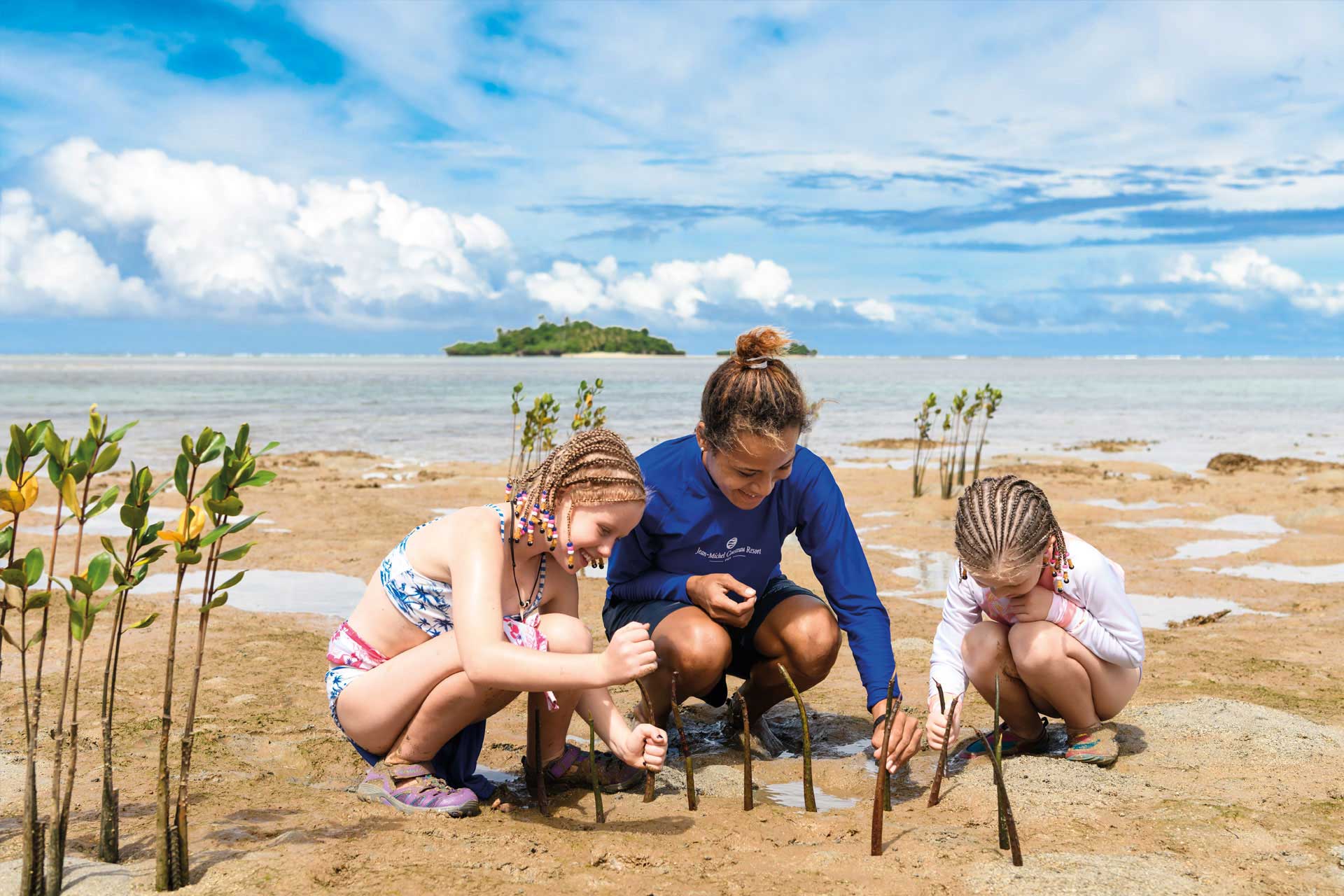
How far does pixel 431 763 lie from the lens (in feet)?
10.6

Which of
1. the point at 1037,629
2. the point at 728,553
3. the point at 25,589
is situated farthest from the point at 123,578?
the point at 1037,629

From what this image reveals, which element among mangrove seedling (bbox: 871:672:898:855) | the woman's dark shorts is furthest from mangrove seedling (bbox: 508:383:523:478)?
mangrove seedling (bbox: 871:672:898:855)

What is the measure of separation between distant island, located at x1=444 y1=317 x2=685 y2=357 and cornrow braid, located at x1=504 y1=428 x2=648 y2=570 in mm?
98798

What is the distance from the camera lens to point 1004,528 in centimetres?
312

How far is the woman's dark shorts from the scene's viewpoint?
3900 mm

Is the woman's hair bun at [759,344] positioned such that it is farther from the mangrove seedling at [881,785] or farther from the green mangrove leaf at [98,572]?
the green mangrove leaf at [98,572]

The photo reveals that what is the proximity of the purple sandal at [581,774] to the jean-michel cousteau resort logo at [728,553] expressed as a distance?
2.69ft

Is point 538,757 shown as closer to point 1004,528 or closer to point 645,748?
point 645,748

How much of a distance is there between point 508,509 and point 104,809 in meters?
1.26

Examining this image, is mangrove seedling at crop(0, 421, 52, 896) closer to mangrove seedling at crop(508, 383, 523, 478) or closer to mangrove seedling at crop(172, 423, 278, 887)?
→ mangrove seedling at crop(172, 423, 278, 887)

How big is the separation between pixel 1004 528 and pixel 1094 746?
1.00m

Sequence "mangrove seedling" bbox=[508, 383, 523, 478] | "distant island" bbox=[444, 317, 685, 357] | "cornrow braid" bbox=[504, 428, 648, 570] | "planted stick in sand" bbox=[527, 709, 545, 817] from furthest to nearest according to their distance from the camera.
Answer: "distant island" bbox=[444, 317, 685, 357]
"mangrove seedling" bbox=[508, 383, 523, 478]
"planted stick in sand" bbox=[527, 709, 545, 817]
"cornrow braid" bbox=[504, 428, 648, 570]

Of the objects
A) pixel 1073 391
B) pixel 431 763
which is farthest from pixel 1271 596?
pixel 1073 391

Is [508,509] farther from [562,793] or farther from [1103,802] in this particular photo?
[1103,802]
